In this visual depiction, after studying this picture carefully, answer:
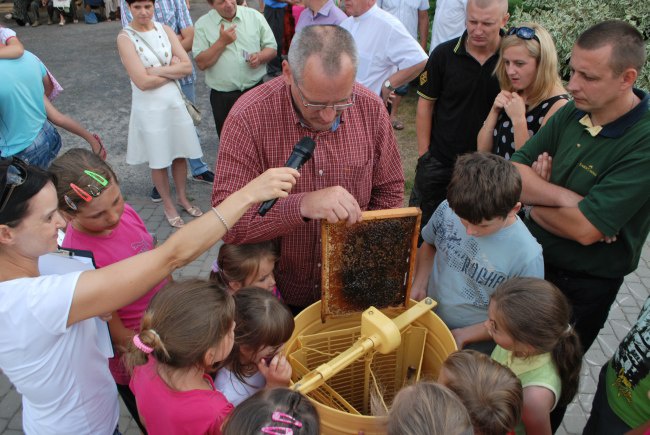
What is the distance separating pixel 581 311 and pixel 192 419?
2.19 meters

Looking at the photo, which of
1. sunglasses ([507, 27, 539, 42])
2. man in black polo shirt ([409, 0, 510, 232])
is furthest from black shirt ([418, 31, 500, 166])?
sunglasses ([507, 27, 539, 42])

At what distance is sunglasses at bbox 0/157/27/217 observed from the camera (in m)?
1.90

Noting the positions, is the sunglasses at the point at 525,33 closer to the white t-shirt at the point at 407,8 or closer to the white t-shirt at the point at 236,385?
the white t-shirt at the point at 236,385

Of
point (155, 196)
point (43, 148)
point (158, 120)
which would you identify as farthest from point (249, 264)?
point (155, 196)

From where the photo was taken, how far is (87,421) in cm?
229

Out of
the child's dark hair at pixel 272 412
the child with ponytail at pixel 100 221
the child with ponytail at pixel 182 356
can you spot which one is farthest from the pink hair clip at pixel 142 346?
the child with ponytail at pixel 100 221

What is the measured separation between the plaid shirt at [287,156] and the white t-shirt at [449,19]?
463cm

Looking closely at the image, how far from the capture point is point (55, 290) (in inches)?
72.2

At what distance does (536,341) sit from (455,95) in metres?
2.63

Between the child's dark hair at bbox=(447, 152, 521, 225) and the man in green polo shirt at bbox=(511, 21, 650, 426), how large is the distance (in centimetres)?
41

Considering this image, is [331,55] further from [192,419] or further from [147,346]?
[192,419]

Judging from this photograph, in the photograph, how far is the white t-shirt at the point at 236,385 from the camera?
7.57ft

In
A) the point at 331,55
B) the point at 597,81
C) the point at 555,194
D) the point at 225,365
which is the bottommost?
the point at 225,365

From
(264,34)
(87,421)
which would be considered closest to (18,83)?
(264,34)
